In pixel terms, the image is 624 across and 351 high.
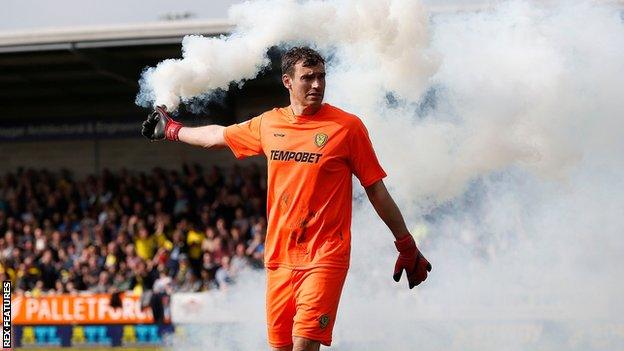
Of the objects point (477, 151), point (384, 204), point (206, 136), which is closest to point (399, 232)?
point (384, 204)

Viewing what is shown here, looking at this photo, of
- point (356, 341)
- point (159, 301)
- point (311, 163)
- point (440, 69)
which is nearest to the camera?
point (311, 163)

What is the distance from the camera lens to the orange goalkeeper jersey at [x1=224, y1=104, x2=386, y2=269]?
6.47m

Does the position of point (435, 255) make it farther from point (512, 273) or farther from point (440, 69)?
point (440, 69)

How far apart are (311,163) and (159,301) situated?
11.0 m

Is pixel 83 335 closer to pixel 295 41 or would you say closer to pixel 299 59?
pixel 295 41

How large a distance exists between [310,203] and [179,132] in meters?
1.23

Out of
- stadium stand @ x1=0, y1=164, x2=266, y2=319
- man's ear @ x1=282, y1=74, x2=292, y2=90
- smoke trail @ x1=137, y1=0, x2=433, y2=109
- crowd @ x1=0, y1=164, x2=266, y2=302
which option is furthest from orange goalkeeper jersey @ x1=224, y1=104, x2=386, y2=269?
crowd @ x1=0, y1=164, x2=266, y2=302

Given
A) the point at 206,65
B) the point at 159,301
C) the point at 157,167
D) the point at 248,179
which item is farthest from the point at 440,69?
the point at 157,167

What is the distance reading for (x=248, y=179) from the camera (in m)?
20.6

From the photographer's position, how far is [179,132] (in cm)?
723

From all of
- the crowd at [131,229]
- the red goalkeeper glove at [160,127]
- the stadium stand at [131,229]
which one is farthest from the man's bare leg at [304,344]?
the crowd at [131,229]

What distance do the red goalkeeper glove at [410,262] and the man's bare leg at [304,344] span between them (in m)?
0.79

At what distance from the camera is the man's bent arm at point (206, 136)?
7.03 metres

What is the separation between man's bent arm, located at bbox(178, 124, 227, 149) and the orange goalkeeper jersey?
0.51 metres
